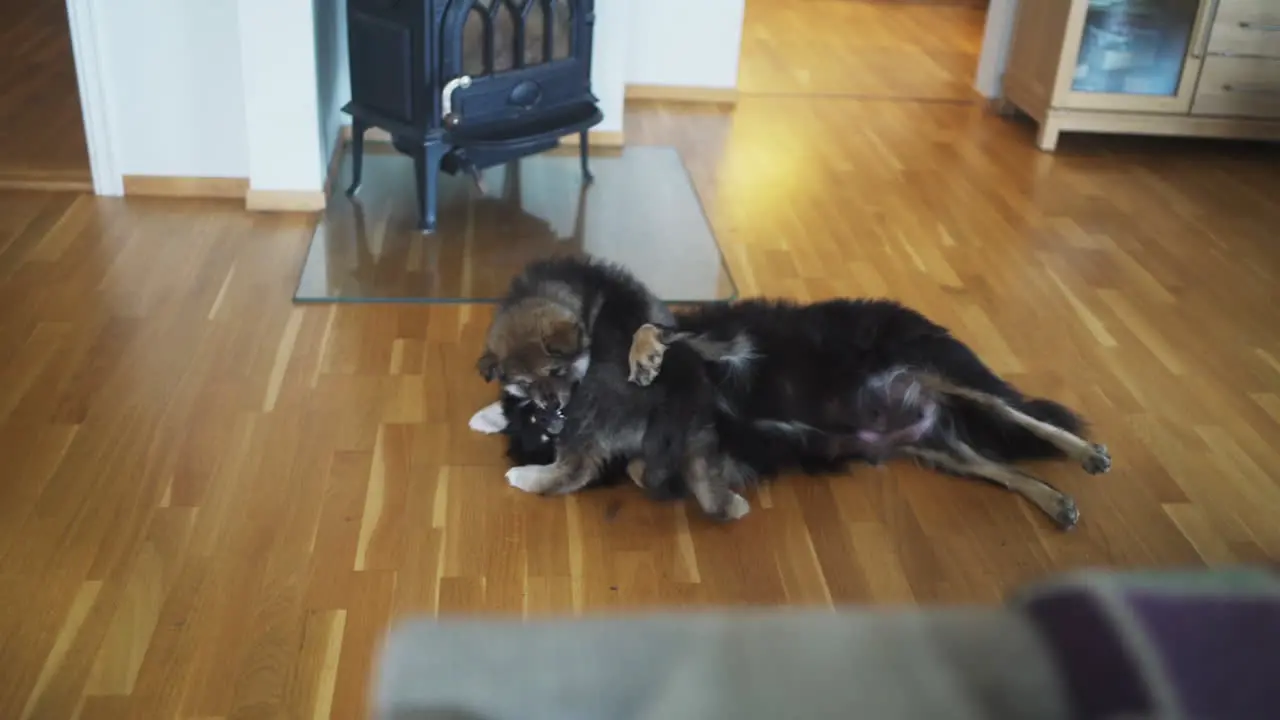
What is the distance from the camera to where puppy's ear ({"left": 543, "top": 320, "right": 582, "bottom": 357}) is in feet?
6.49

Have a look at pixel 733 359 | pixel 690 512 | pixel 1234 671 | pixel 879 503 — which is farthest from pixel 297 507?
pixel 1234 671

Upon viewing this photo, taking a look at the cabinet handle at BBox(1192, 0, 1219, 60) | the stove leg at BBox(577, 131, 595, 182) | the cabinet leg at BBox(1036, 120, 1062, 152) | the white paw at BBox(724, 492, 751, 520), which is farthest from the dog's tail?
the cabinet handle at BBox(1192, 0, 1219, 60)

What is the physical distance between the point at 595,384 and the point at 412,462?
431 mm

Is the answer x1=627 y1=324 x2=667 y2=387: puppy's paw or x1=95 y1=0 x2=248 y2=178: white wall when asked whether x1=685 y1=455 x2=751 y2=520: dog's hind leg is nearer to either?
x1=627 y1=324 x2=667 y2=387: puppy's paw

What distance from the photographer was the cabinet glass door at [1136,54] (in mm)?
4016

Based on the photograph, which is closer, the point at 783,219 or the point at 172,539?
the point at 172,539

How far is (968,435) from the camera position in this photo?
224cm

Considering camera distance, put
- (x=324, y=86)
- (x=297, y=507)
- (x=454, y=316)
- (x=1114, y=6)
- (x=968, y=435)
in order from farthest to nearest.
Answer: (x=1114, y=6), (x=324, y=86), (x=454, y=316), (x=968, y=435), (x=297, y=507)

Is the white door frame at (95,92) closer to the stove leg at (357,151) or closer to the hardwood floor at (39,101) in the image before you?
the hardwood floor at (39,101)

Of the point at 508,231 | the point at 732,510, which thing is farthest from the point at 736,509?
the point at 508,231

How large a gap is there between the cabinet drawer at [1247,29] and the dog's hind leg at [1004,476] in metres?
2.59

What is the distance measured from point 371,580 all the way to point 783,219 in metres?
1.97

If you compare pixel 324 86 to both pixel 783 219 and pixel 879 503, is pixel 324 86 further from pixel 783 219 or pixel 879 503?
pixel 879 503

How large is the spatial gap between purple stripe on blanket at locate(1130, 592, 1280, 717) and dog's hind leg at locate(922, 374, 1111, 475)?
5.28ft
